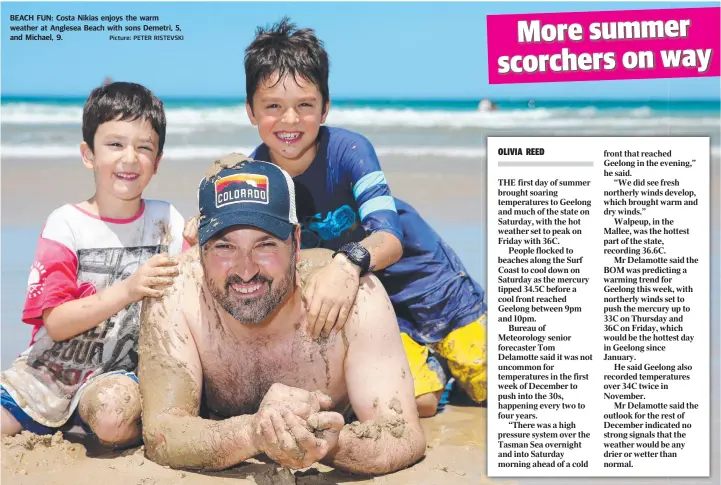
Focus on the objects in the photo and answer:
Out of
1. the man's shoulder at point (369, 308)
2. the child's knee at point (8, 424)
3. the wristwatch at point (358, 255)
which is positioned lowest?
the child's knee at point (8, 424)

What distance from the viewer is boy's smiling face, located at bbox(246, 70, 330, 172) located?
15.5 feet

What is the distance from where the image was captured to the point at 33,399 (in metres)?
4.26

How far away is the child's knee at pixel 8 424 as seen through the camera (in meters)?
4.27

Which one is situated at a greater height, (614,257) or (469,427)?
(614,257)

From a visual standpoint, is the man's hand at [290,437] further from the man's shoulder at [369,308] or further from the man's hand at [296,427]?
the man's shoulder at [369,308]

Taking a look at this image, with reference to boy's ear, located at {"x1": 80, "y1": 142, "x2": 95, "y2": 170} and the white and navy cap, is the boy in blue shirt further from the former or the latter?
boy's ear, located at {"x1": 80, "y1": 142, "x2": 95, "y2": 170}

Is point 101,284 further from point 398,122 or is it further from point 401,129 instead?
point 398,122

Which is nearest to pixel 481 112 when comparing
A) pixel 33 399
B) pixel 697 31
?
pixel 697 31

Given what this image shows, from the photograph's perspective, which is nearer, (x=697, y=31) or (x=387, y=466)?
(x=387, y=466)

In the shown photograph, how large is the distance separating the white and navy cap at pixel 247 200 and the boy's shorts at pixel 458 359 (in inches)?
62.0

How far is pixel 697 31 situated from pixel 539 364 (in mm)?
2050

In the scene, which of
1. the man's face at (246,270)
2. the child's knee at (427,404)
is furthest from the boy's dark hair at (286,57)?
the child's knee at (427,404)

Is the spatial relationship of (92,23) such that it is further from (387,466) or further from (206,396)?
(387,466)
